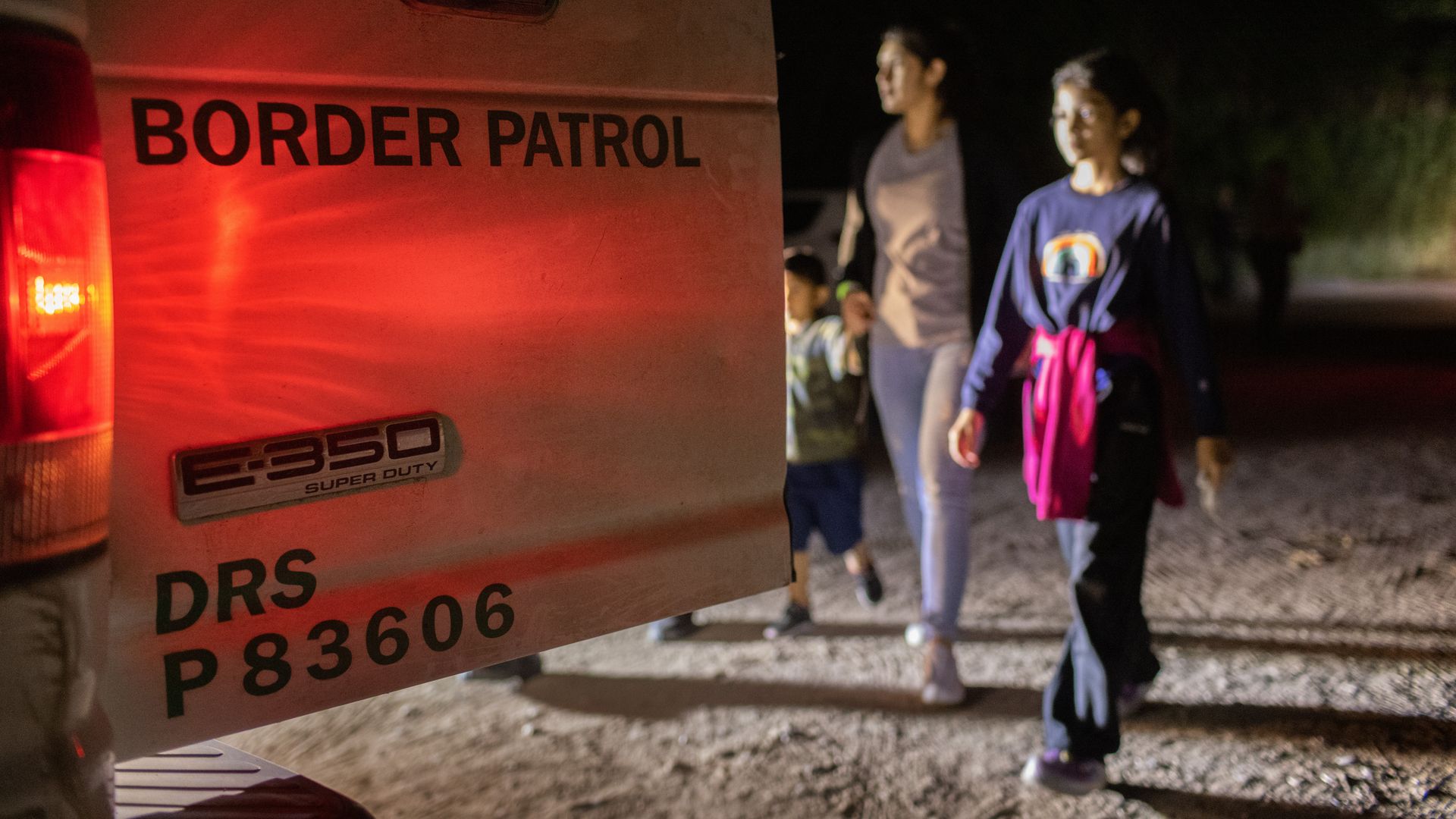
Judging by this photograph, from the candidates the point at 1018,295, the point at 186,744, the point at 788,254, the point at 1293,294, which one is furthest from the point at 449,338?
the point at 1293,294

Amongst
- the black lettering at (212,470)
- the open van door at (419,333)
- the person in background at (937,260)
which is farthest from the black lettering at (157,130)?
the person in background at (937,260)

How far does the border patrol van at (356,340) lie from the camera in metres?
1.23

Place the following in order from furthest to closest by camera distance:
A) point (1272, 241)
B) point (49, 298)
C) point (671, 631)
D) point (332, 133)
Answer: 1. point (1272, 241)
2. point (671, 631)
3. point (332, 133)
4. point (49, 298)

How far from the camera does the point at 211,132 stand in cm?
146

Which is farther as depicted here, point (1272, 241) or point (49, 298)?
point (1272, 241)

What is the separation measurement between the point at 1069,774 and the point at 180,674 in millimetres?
2354

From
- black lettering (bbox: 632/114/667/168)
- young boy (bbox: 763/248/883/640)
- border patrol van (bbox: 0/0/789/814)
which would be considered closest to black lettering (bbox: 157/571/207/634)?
border patrol van (bbox: 0/0/789/814)

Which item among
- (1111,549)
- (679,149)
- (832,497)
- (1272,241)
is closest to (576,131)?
(679,149)

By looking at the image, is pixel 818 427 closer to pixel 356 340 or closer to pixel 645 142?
pixel 645 142

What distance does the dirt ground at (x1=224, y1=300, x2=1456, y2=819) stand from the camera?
3148 millimetres

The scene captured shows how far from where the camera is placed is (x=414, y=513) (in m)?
1.66

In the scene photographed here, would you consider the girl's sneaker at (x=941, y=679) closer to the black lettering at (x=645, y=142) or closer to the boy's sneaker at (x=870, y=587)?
the boy's sneaker at (x=870, y=587)

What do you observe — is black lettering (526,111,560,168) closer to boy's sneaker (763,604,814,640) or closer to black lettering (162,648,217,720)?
black lettering (162,648,217,720)

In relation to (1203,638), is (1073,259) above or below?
above
